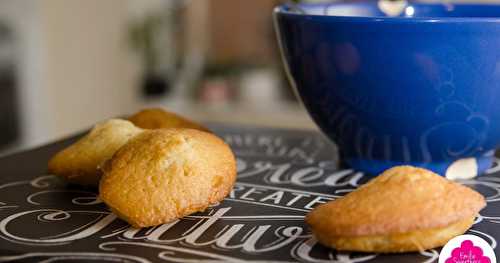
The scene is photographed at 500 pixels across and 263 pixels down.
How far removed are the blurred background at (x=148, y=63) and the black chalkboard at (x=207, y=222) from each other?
173 centimetres

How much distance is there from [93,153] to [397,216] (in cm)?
26

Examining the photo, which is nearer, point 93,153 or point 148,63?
point 93,153

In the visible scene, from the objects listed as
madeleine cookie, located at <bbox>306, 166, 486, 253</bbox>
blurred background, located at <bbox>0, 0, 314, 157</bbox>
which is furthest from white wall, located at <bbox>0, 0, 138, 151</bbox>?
madeleine cookie, located at <bbox>306, 166, 486, 253</bbox>

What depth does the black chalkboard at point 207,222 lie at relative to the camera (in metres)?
0.42

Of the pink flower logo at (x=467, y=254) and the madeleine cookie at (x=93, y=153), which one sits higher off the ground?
the madeleine cookie at (x=93, y=153)

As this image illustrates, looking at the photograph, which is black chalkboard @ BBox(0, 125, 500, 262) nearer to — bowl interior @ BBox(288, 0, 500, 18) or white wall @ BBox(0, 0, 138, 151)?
bowl interior @ BBox(288, 0, 500, 18)

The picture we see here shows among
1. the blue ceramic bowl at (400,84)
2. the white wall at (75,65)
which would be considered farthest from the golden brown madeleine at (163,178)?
the white wall at (75,65)

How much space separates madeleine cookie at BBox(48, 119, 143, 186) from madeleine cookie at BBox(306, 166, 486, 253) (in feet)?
0.63

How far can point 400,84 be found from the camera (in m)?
0.56

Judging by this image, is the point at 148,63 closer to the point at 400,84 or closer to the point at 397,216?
the point at 400,84

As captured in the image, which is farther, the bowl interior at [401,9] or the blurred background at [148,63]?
the blurred background at [148,63]

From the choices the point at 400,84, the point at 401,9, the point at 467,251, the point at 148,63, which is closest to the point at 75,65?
the point at 148,63

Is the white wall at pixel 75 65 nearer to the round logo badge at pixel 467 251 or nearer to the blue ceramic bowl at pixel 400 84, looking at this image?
the blue ceramic bowl at pixel 400 84

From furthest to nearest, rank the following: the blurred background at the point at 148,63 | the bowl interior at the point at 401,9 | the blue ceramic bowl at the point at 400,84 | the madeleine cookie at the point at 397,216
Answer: the blurred background at the point at 148,63 → the bowl interior at the point at 401,9 → the blue ceramic bowl at the point at 400,84 → the madeleine cookie at the point at 397,216
